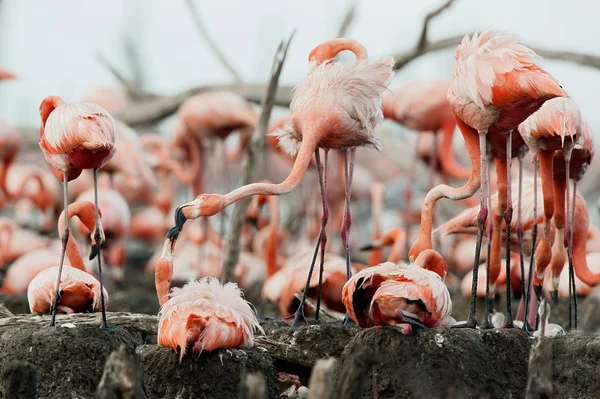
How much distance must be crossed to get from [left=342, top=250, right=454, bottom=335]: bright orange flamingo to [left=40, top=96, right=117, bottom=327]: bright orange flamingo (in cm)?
126

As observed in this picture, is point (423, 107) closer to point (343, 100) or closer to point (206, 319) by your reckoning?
point (343, 100)

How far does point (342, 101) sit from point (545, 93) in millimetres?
1035

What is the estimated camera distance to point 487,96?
491 centimetres

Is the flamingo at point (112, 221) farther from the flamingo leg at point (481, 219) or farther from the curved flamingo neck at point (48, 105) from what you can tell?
the flamingo leg at point (481, 219)

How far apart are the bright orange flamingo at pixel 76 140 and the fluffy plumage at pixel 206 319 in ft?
2.03

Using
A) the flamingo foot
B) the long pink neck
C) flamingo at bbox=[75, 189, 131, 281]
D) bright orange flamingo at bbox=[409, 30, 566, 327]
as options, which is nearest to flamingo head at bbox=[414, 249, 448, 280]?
bright orange flamingo at bbox=[409, 30, 566, 327]

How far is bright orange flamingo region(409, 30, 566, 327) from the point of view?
4.85m

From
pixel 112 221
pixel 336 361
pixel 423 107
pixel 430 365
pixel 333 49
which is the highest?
pixel 333 49

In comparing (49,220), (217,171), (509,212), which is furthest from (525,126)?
(217,171)

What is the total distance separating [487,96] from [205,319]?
1.69 meters

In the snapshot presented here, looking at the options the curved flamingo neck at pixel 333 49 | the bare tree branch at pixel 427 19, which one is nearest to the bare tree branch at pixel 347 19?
the bare tree branch at pixel 427 19

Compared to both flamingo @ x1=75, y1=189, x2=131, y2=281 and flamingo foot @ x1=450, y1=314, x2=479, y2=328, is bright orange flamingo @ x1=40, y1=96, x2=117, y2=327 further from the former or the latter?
flamingo @ x1=75, y1=189, x2=131, y2=281

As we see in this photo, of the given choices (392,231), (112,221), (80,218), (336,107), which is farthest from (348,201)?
(112,221)

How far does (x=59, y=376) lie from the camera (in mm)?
4750
